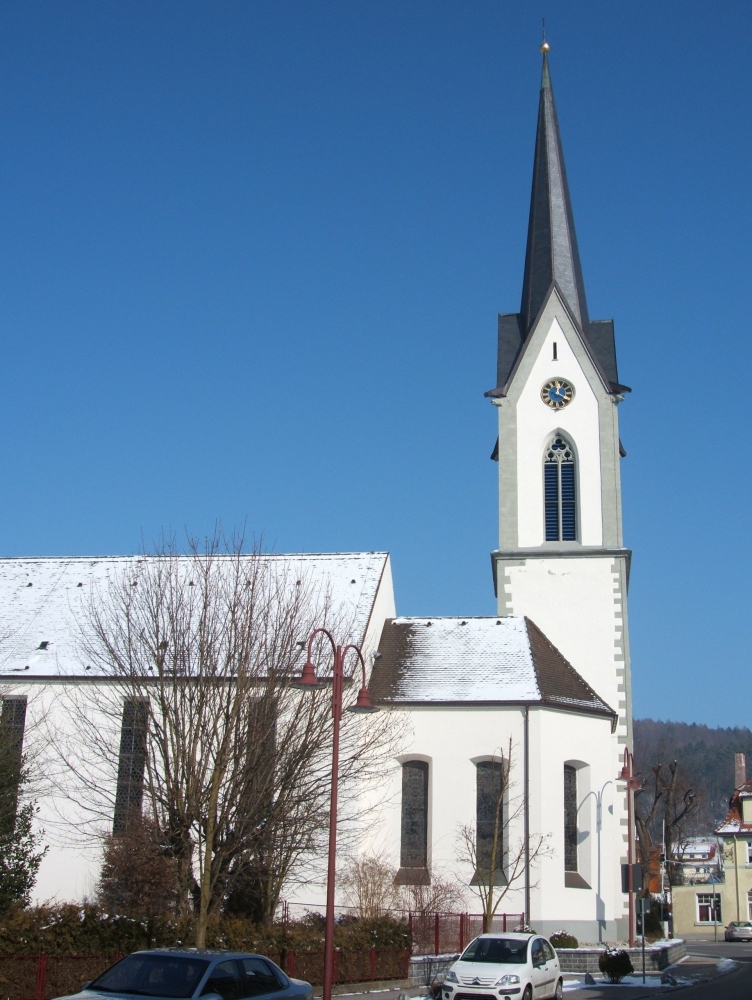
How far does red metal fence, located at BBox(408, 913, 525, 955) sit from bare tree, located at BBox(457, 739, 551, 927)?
621 mm

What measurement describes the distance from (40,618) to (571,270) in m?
22.8

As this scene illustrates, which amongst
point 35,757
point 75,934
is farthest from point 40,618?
point 75,934

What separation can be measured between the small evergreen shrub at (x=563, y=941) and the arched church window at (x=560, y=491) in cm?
Result: 1316

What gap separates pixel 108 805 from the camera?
28500 mm

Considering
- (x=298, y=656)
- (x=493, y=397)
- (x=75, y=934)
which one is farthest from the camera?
(x=493, y=397)

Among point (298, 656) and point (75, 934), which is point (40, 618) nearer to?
point (298, 656)

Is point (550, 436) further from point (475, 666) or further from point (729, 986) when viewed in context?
point (729, 986)

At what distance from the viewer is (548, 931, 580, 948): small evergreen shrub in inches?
1074

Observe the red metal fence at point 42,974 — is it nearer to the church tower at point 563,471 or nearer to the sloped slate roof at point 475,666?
the sloped slate roof at point 475,666

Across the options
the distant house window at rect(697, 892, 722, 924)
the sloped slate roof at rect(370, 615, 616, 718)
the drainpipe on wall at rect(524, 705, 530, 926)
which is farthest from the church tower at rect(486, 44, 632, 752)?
the distant house window at rect(697, 892, 722, 924)

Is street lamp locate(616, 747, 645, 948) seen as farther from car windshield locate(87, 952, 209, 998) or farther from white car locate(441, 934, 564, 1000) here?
car windshield locate(87, 952, 209, 998)

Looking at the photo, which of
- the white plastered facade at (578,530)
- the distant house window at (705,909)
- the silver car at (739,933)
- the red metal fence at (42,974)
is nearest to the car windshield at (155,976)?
the red metal fence at (42,974)

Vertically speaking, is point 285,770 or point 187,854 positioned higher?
point 285,770

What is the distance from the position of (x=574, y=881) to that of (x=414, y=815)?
4.76 metres
